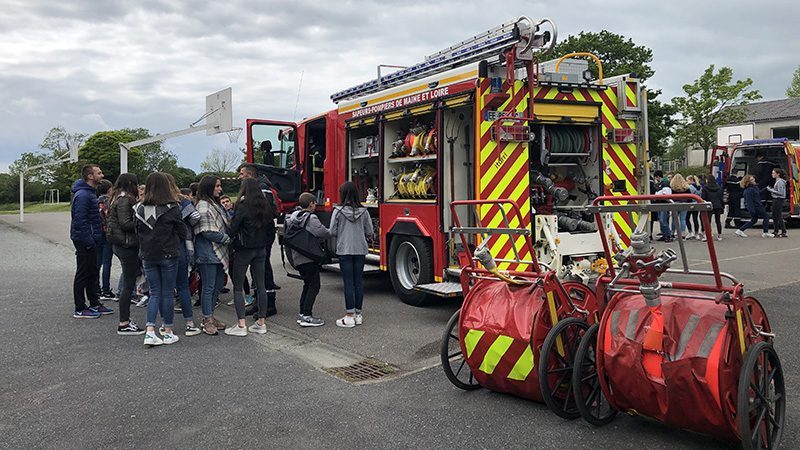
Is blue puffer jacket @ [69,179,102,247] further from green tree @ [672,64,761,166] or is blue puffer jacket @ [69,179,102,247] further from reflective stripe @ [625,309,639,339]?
green tree @ [672,64,761,166]

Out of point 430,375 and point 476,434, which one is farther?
point 430,375

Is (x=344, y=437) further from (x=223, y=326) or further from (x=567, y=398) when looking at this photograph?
(x=223, y=326)

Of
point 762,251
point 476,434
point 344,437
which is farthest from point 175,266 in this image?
point 762,251

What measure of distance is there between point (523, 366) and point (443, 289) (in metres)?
2.89

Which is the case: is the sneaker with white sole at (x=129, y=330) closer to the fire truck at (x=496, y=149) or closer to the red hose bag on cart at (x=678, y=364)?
the fire truck at (x=496, y=149)

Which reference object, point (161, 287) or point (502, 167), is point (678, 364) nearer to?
point (502, 167)

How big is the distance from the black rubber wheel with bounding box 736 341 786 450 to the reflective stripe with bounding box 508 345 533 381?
1.31 m

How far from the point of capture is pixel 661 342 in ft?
12.1

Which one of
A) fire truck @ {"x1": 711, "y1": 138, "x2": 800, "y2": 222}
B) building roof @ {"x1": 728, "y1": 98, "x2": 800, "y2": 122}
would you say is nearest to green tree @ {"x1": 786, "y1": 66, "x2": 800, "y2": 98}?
building roof @ {"x1": 728, "y1": 98, "x2": 800, "y2": 122}

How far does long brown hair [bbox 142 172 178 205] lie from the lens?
6477mm

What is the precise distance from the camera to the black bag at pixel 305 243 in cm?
725

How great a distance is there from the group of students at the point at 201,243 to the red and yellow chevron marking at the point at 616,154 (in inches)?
124

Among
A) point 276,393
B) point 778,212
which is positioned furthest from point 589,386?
point 778,212

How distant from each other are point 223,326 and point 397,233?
8.52ft
